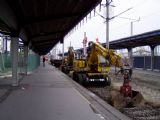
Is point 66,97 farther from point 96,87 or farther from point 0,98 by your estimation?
point 96,87

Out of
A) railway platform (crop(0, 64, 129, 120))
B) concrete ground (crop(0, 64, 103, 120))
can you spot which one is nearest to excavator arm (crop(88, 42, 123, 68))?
railway platform (crop(0, 64, 129, 120))

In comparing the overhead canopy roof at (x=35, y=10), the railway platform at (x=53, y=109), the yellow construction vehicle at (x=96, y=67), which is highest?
the overhead canopy roof at (x=35, y=10)

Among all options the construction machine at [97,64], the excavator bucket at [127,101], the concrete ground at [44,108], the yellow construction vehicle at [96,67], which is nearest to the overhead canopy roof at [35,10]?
the yellow construction vehicle at [96,67]

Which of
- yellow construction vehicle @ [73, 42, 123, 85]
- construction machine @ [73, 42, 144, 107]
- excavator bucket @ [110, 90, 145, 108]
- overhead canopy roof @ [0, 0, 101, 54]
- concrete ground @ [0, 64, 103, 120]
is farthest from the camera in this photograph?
yellow construction vehicle @ [73, 42, 123, 85]

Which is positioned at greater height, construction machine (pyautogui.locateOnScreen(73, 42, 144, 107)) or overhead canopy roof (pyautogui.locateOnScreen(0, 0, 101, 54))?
overhead canopy roof (pyautogui.locateOnScreen(0, 0, 101, 54))

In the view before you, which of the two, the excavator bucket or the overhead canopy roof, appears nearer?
the excavator bucket

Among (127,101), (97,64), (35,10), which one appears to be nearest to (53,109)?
(127,101)

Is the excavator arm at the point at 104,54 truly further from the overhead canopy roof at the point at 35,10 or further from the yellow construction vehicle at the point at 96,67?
the overhead canopy roof at the point at 35,10

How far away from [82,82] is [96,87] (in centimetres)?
129

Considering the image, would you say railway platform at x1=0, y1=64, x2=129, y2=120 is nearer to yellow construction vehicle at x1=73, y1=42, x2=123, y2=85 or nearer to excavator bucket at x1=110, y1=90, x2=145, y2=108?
excavator bucket at x1=110, y1=90, x2=145, y2=108

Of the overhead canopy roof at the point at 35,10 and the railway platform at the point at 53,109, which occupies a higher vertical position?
the overhead canopy roof at the point at 35,10

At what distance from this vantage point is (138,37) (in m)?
63.0

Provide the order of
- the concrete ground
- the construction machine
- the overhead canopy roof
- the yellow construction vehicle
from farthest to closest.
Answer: the yellow construction vehicle
the construction machine
the overhead canopy roof
the concrete ground

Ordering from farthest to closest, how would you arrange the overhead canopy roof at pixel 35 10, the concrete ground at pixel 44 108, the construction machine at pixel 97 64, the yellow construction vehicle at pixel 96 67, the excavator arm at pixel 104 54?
the yellow construction vehicle at pixel 96 67, the construction machine at pixel 97 64, the excavator arm at pixel 104 54, the overhead canopy roof at pixel 35 10, the concrete ground at pixel 44 108
